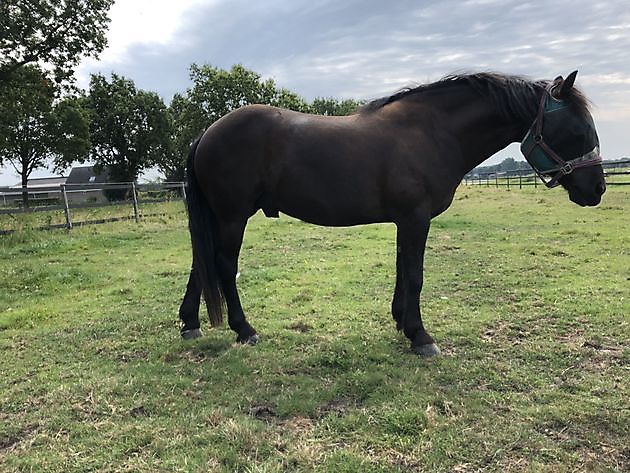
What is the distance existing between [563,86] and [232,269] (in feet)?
9.69

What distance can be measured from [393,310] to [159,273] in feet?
13.9

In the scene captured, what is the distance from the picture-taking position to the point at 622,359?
11.2 feet

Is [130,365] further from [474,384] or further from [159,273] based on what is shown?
[159,273]

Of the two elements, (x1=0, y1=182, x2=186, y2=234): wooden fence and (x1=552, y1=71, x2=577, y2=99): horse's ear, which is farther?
(x1=0, y1=182, x2=186, y2=234): wooden fence

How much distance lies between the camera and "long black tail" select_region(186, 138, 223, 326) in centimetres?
404

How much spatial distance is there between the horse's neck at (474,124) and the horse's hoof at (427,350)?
148 cm

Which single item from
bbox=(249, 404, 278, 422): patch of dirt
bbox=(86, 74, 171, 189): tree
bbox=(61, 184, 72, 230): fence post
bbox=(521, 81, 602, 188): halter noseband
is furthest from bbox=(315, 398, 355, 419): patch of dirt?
bbox=(86, 74, 171, 189): tree

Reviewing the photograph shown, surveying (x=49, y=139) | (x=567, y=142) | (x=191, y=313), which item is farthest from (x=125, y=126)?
(x=567, y=142)

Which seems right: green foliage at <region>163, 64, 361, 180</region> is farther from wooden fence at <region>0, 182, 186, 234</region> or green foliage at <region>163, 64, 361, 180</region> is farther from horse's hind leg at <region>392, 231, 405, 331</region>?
horse's hind leg at <region>392, 231, 405, 331</region>

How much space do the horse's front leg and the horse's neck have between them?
66 centimetres

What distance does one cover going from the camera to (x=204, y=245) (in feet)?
13.3

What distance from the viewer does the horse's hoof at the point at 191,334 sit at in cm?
418

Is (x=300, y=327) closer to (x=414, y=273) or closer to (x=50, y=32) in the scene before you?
(x=414, y=273)

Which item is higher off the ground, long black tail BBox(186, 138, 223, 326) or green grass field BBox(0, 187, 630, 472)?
long black tail BBox(186, 138, 223, 326)
